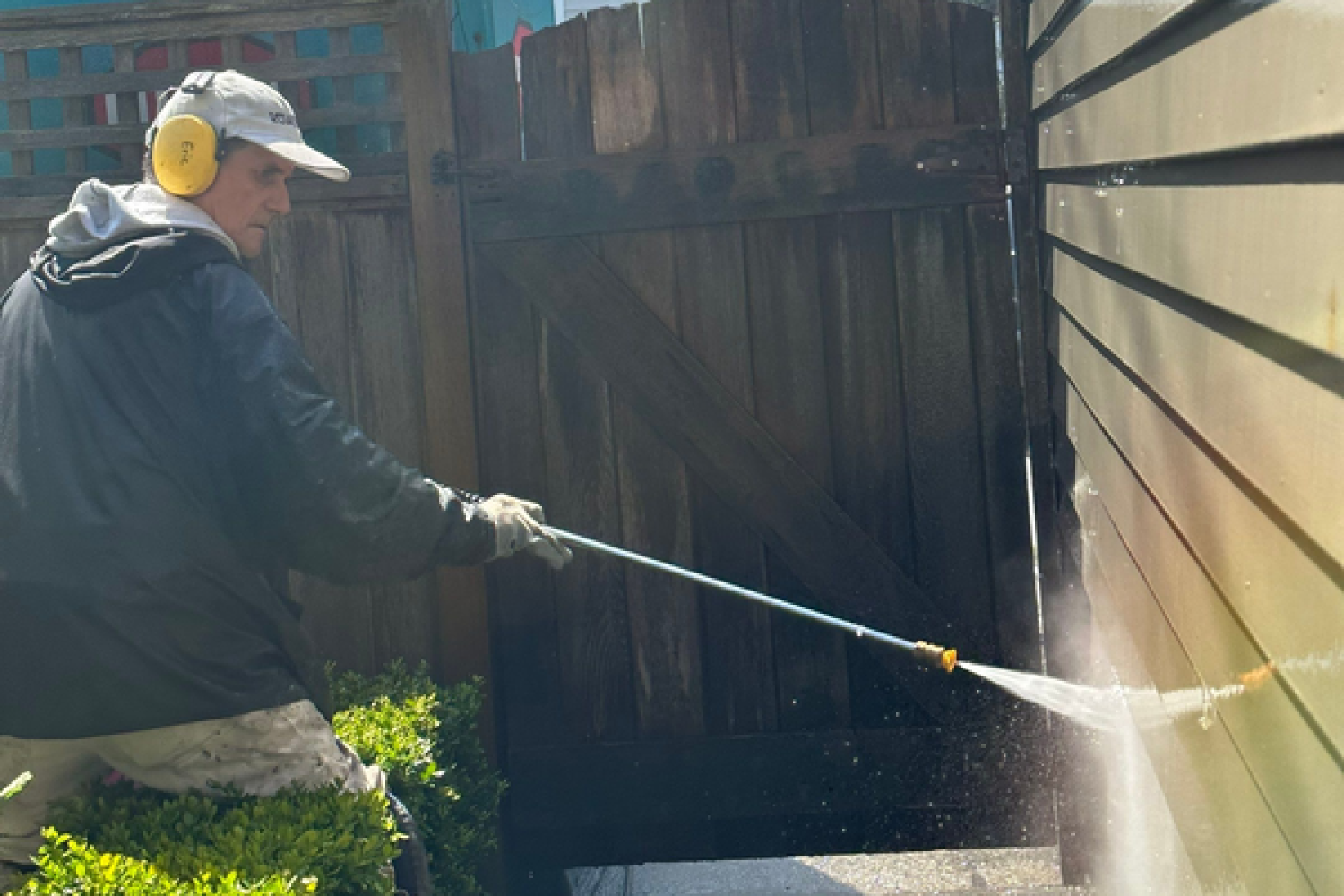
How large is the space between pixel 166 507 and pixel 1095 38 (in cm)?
219

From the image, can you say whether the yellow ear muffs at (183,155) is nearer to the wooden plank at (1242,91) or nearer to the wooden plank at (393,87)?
the wooden plank at (393,87)

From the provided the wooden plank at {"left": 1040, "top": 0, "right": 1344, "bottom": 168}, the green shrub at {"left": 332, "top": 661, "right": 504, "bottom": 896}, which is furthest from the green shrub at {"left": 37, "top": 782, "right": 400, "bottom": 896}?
the wooden plank at {"left": 1040, "top": 0, "right": 1344, "bottom": 168}

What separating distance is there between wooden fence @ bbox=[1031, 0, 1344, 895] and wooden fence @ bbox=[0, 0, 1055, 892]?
1.12 m

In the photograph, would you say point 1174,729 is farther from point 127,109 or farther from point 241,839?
point 127,109

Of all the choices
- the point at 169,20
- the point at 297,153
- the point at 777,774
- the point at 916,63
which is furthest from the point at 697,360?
the point at 169,20

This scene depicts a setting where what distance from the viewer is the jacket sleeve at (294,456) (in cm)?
284

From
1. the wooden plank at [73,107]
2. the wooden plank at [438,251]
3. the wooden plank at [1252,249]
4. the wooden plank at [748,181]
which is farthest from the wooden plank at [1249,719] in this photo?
the wooden plank at [73,107]

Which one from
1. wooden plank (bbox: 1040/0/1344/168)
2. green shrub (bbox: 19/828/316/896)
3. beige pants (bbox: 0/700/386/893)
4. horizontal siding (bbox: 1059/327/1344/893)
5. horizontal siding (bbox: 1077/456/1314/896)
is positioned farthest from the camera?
beige pants (bbox: 0/700/386/893)

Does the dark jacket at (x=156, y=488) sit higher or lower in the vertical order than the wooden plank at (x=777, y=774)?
higher

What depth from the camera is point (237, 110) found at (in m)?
3.14

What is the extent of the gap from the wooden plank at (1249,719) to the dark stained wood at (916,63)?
6.03ft

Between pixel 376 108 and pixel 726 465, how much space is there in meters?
1.71

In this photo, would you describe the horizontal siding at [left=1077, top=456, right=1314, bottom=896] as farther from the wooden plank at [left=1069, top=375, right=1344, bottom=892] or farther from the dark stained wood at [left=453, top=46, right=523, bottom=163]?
the dark stained wood at [left=453, top=46, right=523, bottom=163]

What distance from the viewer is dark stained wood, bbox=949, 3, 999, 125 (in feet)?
14.3
